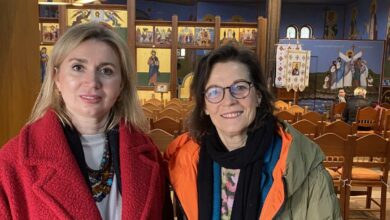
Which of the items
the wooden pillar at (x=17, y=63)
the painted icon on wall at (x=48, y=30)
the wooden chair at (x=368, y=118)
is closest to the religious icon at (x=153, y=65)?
the painted icon on wall at (x=48, y=30)

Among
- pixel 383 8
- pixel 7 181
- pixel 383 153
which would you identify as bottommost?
pixel 383 153

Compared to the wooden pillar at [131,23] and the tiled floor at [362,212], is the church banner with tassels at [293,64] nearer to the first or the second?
the wooden pillar at [131,23]

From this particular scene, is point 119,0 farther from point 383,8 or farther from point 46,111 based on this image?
point 46,111

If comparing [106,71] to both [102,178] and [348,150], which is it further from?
[348,150]

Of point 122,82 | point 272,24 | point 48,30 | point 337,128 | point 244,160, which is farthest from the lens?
point 272,24

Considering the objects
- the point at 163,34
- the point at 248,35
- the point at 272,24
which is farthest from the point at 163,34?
the point at 272,24

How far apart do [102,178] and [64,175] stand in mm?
143

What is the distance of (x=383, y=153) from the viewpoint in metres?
3.70

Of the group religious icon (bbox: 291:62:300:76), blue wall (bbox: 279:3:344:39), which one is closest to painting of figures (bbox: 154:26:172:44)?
religious icon (bbox: 291:62:300:76)

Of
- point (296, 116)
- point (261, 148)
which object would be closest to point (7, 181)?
point (261, 148)

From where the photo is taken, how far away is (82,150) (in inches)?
55.1

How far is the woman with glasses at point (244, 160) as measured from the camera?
5.08 ft

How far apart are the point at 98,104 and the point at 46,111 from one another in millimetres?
212

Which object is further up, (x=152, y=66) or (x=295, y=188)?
(x=152, y=66)
